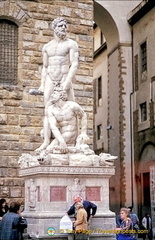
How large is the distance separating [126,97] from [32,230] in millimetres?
16337

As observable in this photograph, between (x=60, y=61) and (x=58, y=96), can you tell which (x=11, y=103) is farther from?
(x=58, y=96)

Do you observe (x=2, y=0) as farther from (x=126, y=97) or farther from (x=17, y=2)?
(x=126, y=97)

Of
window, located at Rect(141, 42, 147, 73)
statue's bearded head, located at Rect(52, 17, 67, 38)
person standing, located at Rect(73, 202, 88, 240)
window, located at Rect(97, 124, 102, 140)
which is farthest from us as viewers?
window, located at Rect(97, 124, 102, 140)

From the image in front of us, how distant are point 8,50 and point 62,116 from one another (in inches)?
222

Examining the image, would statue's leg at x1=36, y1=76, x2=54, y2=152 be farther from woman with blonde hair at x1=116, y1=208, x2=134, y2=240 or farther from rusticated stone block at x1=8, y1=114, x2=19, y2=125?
rusticated stone block at x1=8, y1=114, x2=19, y2=125

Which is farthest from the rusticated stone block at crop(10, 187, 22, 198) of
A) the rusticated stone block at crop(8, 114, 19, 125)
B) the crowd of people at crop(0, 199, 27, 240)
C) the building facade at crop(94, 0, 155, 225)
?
the building facade at crop(94, 0, 155, 225)

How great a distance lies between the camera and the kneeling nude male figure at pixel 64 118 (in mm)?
11766

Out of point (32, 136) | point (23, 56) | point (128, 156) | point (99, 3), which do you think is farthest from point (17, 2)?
point (128, 156)

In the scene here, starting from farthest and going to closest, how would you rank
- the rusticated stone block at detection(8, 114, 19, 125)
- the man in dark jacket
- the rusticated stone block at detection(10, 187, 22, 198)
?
the rusticated stone block at detection(8, 114, 19, 125) → the rusticated stone block at detection(10, 187, 22, 198) → the man in dark jacket

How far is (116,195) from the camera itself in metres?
26.2

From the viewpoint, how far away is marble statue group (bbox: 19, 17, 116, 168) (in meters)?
11.5

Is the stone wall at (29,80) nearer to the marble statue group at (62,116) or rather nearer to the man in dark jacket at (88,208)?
the marble statue group at (62,116)

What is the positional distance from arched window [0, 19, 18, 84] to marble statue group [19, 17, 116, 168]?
14.0 feet

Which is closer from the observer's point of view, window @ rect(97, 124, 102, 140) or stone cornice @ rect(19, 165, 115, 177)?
stone cornice @ rect(19, 165, 115, 177)
